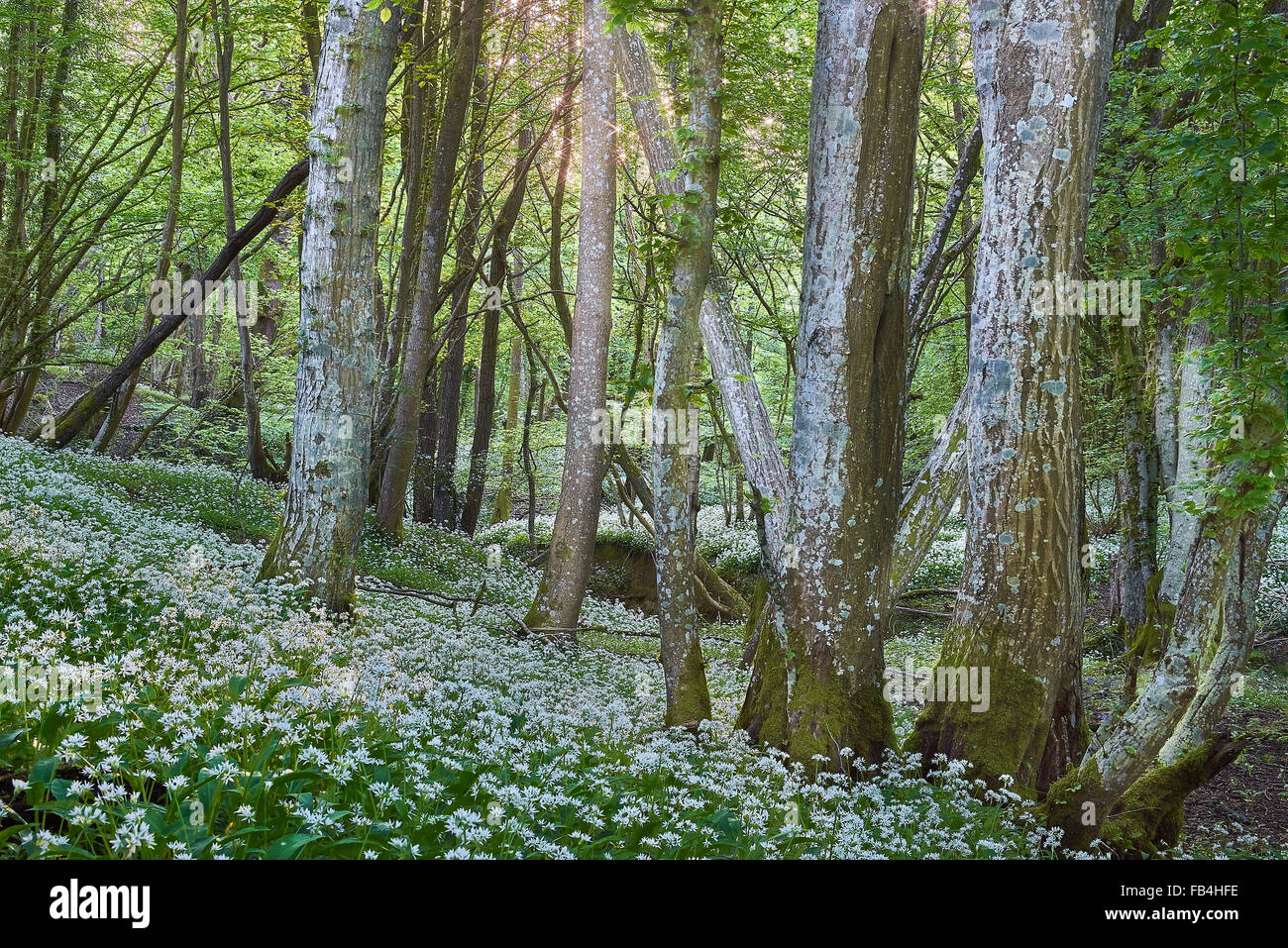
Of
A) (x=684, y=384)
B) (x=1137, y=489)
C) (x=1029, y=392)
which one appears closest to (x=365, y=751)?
(x=684, y=384)

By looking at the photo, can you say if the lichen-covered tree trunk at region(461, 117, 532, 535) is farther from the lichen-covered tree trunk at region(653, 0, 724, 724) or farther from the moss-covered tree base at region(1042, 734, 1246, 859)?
the moss-covered tree base at region(1042, 734, 1246, 859)

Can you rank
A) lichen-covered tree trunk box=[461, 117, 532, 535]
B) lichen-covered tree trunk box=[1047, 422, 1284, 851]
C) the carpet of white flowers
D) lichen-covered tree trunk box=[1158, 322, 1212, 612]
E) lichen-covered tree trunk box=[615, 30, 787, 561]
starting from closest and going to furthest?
the carpet of white flowers
lichen-covered tree trunk box=[1047, 422, 1284, 851]
lichen-covered tree trunk box=[615, 30, 787, 561]
lichen-covered tree trunk box=[1158, 322, 1212, 612]
lichen-covered tree trunk box=[461, 117, 532, 535]

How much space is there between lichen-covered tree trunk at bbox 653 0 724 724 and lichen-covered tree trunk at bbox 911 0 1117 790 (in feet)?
5.97

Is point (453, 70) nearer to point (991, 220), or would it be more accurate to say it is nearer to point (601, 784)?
point (991, 220)

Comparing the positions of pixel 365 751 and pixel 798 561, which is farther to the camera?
pixel 798 561

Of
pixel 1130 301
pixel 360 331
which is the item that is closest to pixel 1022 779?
pixel 360 331

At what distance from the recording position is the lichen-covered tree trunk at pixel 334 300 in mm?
7121

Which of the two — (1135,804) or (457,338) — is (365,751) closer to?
(1135,804)

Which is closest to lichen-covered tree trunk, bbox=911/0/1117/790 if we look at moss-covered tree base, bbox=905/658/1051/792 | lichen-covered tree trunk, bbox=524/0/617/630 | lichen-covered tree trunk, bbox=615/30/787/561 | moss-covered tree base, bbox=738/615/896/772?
moss-covered tree base, bbox=905/658/1051/792

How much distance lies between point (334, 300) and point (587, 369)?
10.3 ft

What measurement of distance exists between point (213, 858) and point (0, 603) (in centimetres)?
354

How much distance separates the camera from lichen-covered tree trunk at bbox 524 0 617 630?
9414 mm

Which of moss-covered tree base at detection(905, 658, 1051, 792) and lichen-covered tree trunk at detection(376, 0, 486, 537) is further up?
lichen-covered tree trunk at detection(376, 0, 486, 537)

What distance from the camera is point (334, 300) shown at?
7195 mm
